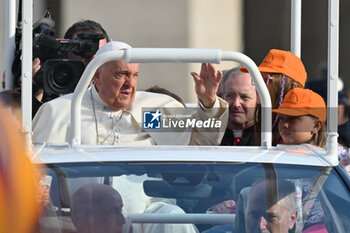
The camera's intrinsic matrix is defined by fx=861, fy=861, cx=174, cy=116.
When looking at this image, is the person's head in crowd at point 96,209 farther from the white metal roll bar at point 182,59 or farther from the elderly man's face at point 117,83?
the elderly man's face at point 117,83

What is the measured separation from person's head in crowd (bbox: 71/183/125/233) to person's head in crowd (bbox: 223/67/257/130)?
47.3 inches

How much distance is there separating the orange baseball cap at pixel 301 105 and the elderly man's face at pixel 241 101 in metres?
0.22

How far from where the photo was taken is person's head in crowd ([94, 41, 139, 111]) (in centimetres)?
393

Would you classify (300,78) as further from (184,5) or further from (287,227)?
(287,227)

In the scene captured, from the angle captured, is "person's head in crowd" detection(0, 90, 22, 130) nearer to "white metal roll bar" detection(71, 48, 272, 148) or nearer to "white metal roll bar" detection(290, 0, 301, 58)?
"white metal roll bar" detection(71, 48, 272, 148)

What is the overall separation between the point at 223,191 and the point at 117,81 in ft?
3.35

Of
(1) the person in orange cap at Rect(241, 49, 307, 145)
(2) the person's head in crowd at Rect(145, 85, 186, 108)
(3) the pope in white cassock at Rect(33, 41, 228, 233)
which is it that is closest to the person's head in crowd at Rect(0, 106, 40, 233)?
(3) the pope in white cassock at Rect(33, 41, 228, 233)

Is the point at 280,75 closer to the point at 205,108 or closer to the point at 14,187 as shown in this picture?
the point at 205,108

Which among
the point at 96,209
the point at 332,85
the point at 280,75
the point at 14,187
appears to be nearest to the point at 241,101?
the point at 280,75

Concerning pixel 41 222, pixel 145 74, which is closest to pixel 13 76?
pixel 145 74

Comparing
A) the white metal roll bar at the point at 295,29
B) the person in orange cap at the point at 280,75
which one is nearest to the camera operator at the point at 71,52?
the person in orange cap at the point at 280,75

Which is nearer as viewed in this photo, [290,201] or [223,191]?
[290,201]

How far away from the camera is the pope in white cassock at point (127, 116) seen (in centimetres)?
372

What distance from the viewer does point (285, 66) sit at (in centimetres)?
410
